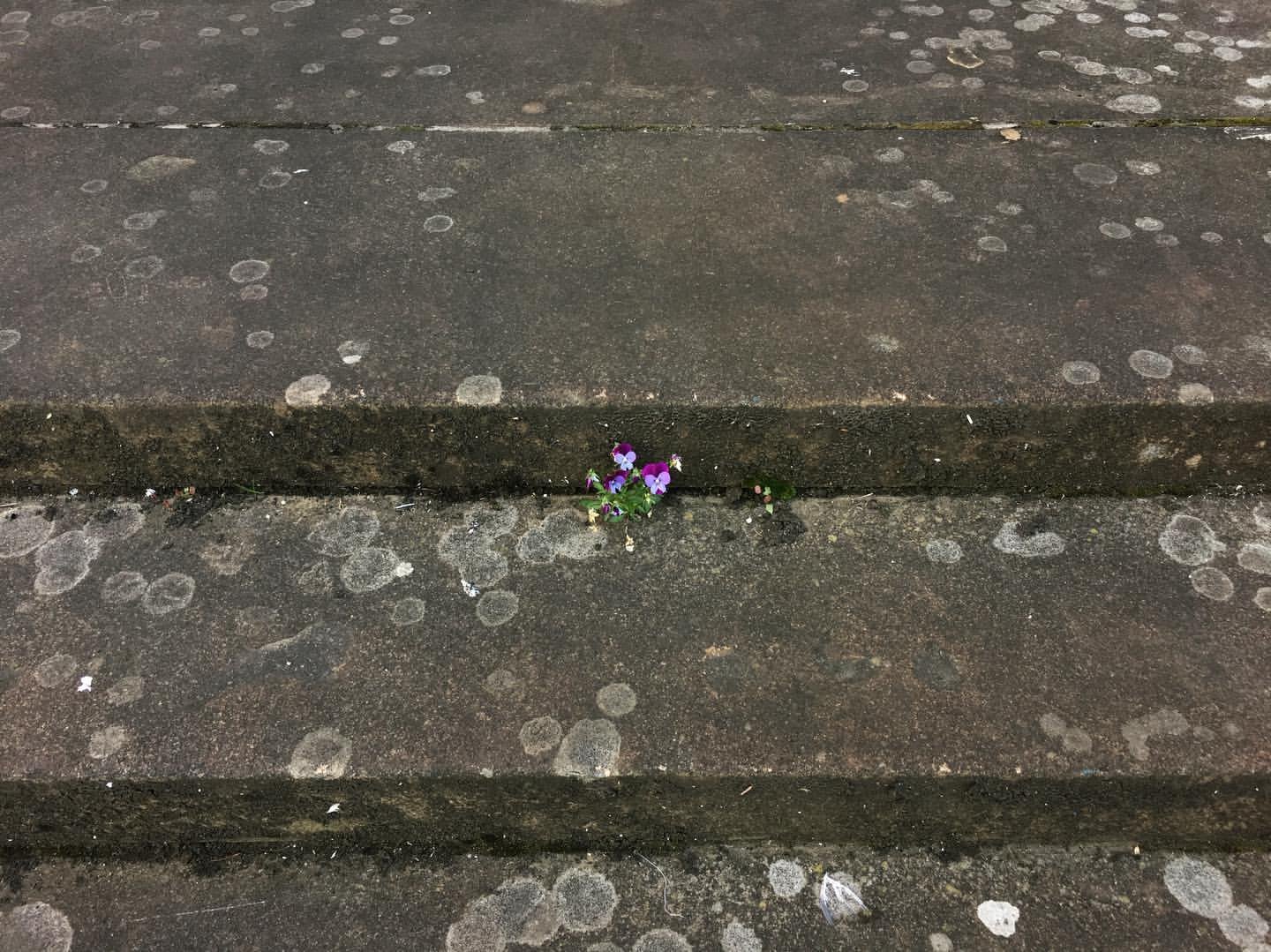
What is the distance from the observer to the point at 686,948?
142 cm

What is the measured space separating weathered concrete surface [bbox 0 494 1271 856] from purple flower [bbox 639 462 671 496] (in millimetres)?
89

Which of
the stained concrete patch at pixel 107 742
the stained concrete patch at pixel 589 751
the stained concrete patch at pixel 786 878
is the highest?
the stained concrete patch at pixel 589 751

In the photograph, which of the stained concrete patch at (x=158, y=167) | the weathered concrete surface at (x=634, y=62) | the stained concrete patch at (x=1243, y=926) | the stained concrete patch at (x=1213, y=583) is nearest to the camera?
the stained concrete patch at (x=1243, y=926)

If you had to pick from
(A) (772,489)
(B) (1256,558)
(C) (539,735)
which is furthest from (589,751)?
(B) (1256,558)

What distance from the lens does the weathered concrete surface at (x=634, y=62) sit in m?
2.47

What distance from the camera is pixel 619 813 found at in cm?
150

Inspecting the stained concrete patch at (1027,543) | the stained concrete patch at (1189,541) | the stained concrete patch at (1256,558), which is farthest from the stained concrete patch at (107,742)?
the stained concrete patch at (1256,558)

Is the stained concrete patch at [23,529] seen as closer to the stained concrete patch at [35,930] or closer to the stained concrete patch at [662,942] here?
the stained concrete patch at [35,930]

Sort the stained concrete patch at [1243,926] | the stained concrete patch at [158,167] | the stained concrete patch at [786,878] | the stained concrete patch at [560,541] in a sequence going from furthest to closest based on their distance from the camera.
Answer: the stained concrete patch at [158,167] → the stained concrete patch at [560,541] → the stained concrete patch at [786,878] → the stained concrete patch at [1243,926]

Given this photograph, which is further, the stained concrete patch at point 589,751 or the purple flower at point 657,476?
Answer: the purple flower at point 657,476

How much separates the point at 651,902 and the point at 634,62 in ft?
7.97

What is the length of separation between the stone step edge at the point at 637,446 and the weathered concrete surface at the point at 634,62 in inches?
45.8

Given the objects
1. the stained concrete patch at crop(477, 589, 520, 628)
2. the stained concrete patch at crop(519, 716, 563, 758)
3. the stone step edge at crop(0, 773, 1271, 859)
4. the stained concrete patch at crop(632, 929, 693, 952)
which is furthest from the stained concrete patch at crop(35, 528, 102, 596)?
the stained concrete patch at crop(632, 929, 693, 952)

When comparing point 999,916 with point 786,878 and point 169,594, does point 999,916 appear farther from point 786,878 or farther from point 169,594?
point 169,594
